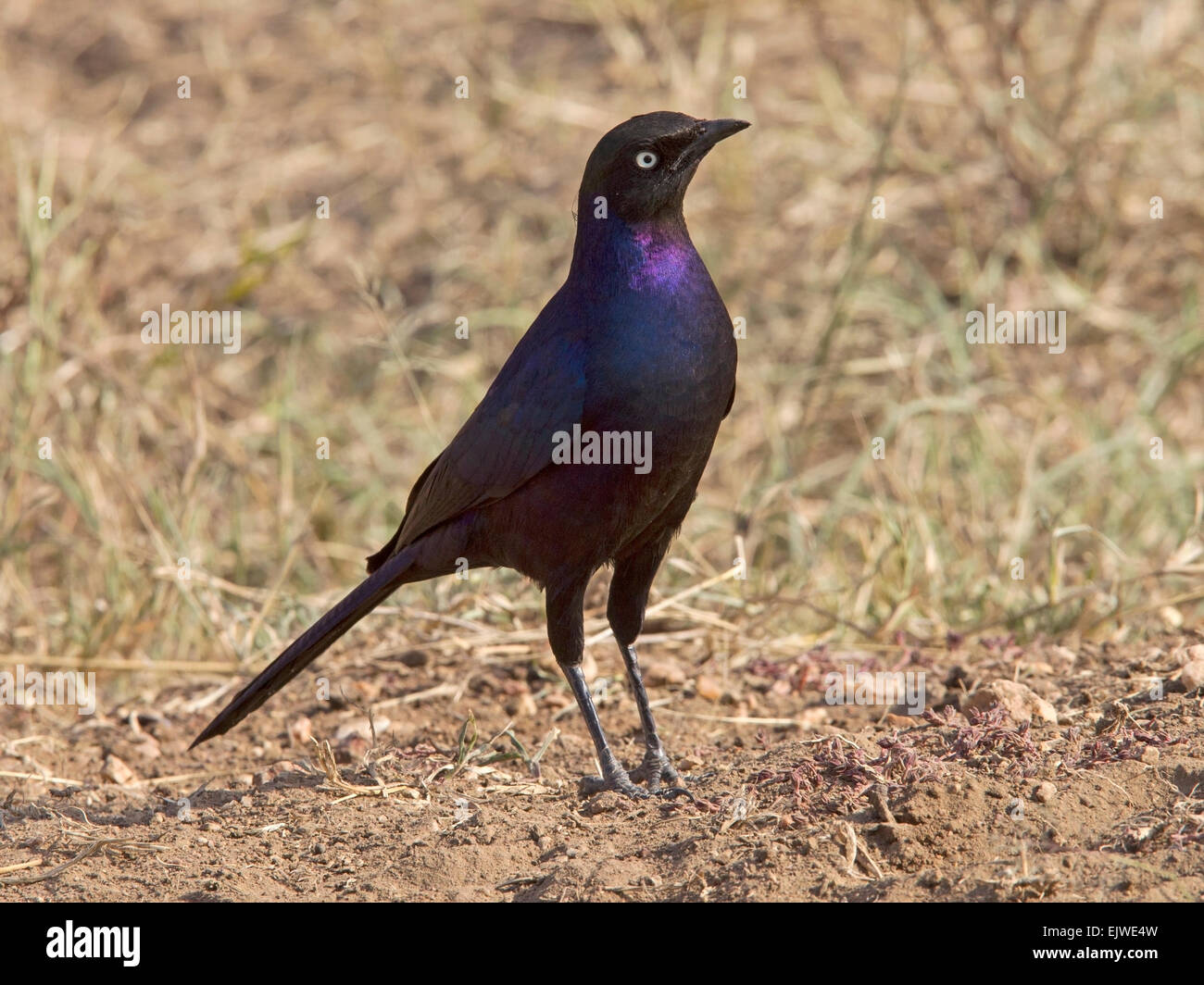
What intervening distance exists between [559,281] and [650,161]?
3937mm

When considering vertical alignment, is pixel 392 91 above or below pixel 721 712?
above

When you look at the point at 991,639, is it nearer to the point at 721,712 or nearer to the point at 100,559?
the point at 721,712

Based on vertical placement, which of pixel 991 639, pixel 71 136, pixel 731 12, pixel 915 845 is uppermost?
pixel 731 12

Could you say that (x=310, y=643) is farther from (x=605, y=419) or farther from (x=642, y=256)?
(x=642, y=256)

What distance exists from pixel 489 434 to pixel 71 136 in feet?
20.3

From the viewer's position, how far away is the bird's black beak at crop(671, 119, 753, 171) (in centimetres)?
373

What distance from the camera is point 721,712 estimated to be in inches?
182

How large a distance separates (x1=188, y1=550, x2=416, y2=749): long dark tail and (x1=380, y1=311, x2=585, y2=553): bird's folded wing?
0.51 ft

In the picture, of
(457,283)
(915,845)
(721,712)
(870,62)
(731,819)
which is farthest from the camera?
(870,62)

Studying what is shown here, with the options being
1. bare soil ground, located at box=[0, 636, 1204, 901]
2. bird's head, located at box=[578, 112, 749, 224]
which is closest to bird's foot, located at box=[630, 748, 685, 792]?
bare soil ground, located at box=[0, 636, 1204, 901]

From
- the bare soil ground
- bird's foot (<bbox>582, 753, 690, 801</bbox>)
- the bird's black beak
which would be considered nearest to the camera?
the bare soil ground

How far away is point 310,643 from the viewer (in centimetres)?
403

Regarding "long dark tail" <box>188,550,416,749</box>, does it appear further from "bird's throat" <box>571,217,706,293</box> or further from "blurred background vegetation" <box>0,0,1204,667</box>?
Answer: "bird's throat" <box>571,217,706,293</box>

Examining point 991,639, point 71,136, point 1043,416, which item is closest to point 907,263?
point 1043,416
